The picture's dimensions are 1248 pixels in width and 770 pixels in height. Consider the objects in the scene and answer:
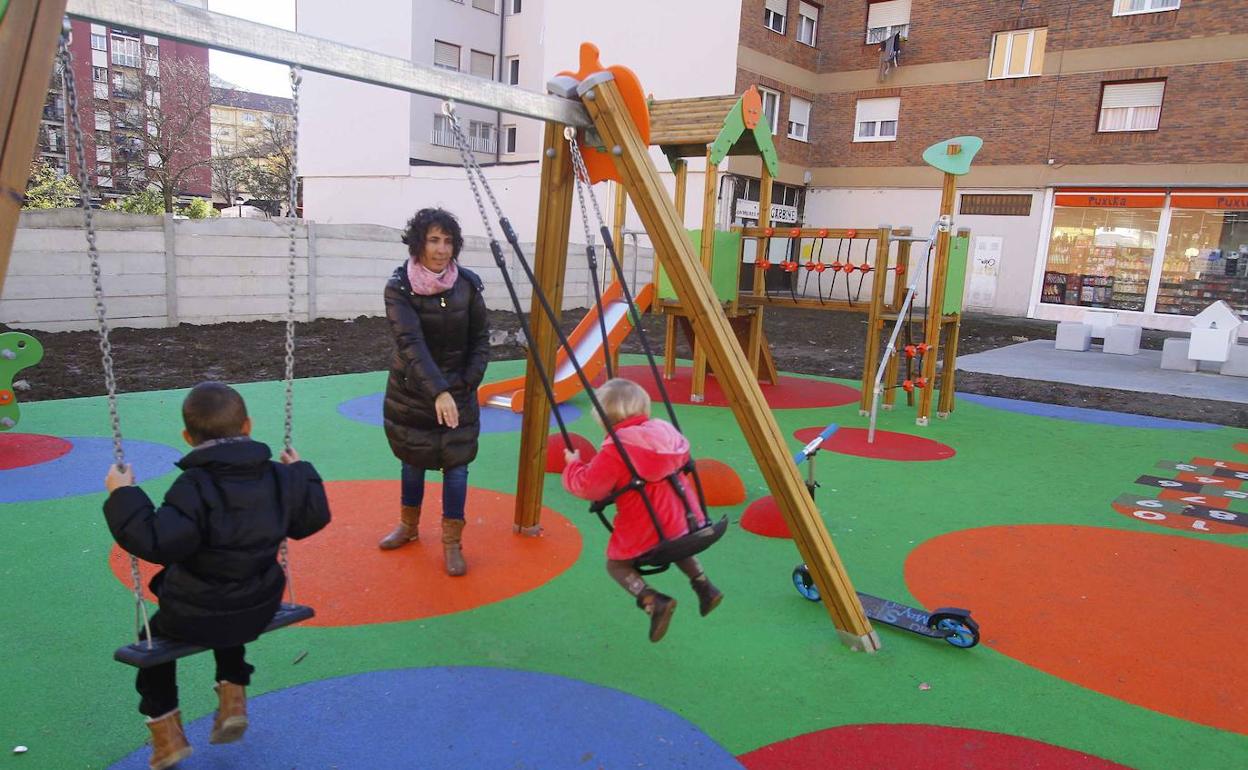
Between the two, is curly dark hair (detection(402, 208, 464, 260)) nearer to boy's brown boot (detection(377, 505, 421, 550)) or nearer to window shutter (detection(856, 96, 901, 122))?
boy's brown boot (detection(377, 505, 421, 550))

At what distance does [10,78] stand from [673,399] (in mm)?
7470

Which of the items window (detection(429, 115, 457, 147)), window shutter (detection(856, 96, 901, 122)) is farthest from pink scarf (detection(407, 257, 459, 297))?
window (detection(429, 115, 457, 147))

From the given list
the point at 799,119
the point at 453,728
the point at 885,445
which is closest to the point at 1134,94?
the point at 799,119

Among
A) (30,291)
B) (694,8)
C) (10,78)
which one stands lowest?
(30,291)

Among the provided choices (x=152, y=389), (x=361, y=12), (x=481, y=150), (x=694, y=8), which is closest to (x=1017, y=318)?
(x=694, y=8)

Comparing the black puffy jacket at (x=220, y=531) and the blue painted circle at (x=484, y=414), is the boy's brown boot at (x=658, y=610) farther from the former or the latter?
the blue painted circle at (x=484, y=414)

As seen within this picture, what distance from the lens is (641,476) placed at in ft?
9.21

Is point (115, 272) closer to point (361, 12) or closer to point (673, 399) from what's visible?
point (673, 399)

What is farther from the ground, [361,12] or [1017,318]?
[361,12]

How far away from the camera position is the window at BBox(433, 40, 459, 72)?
29234 millimetres

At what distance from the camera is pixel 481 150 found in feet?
103

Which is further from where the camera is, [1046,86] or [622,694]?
[1046,86]

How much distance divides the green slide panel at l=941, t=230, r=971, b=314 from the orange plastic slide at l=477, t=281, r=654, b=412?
3.10 m

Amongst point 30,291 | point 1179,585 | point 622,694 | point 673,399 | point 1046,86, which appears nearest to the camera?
point 622,694
